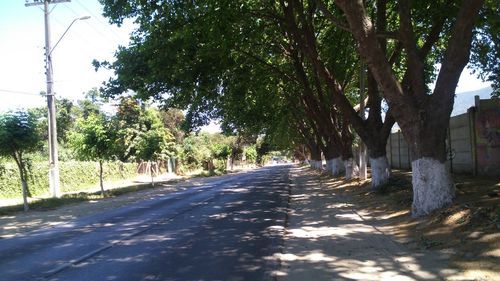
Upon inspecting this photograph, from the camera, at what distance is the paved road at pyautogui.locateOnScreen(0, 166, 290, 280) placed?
26.0 feet

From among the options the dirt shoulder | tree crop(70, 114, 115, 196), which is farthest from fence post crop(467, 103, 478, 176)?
tree crop(70, 114, 115, 196)

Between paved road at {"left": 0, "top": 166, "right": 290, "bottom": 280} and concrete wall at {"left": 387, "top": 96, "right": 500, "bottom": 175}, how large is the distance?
6549mm

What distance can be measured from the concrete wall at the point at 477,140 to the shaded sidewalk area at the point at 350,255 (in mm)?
5455

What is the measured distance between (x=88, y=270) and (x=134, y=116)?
39.0 meters

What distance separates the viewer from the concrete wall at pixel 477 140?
16.0m

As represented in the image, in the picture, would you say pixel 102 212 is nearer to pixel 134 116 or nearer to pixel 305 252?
pixel 305 252

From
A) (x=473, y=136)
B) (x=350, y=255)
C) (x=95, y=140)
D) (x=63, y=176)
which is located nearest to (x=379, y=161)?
(x=473, y=136)

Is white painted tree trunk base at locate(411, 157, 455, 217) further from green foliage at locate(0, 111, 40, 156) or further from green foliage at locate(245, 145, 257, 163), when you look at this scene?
green foliage at locate(245, 145, 257, 163)

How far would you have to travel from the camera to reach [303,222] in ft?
43.1

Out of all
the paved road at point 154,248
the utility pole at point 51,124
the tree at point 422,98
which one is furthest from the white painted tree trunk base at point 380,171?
the utility pole at point 51,124

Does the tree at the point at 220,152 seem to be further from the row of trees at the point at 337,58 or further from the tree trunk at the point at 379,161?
the tree trunk at the point at 379,161

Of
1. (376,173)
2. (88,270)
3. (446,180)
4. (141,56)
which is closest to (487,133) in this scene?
(376,173)

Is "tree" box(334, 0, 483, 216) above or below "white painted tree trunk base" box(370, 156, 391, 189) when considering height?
above

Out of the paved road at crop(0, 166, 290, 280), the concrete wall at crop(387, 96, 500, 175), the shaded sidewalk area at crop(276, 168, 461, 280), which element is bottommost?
the shaded sidewalk area at crop(276, 168, 461, 280)
